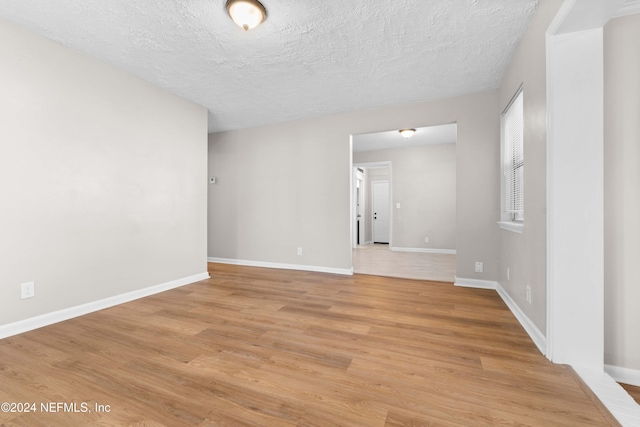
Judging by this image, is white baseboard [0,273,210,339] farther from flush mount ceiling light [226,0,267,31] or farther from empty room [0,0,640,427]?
flush mount ceiling light [226,0,267,31]

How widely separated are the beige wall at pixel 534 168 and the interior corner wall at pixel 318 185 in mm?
898

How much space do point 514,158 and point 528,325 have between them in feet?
5.52

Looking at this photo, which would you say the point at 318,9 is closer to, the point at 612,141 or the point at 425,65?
the point at 425,65

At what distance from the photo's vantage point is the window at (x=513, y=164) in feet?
8.61

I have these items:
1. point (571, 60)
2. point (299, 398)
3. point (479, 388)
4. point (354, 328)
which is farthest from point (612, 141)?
point (299, 398)

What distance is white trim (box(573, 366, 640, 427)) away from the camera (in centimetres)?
122

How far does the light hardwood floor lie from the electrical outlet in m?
3.59

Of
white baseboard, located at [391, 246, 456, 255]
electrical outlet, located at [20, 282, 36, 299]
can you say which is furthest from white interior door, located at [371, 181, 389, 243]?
electrical outlet, located at [20, 282, 36, 299]

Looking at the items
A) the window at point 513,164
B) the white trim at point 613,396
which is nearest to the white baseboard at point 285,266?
the window at point 513,164

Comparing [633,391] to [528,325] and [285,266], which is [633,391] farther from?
[285,266]

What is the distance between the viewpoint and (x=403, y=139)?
239 inches

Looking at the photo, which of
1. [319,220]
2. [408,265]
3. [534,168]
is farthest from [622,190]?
[408,265]

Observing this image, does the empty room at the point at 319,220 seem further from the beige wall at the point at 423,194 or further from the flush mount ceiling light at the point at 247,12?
the beige wall at the point at 423,194

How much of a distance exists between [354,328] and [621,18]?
263cm
